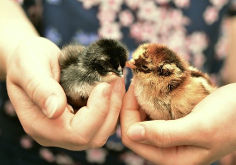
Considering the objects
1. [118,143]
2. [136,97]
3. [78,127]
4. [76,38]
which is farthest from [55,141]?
[76,38]

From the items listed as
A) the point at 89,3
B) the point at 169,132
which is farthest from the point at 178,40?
the point at 169,132

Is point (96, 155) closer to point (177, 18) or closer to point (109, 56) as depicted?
point (109, 56)

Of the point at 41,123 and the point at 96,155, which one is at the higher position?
the point at 41,123

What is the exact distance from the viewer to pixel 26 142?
123 centimetres

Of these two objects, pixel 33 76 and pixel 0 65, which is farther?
pixel 0 65

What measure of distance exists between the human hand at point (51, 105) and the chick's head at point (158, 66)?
0.08 metres

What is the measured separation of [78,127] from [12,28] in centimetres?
54

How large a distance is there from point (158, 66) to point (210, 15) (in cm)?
57

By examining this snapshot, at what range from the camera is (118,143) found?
1.17 m

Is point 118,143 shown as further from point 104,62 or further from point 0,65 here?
point 0,65

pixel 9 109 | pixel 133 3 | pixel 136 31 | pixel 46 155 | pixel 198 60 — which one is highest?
pixel 133 3

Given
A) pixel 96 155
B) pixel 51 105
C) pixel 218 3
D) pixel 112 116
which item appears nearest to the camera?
pixel 51 105

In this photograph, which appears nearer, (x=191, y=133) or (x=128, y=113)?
(x=191, y=133)

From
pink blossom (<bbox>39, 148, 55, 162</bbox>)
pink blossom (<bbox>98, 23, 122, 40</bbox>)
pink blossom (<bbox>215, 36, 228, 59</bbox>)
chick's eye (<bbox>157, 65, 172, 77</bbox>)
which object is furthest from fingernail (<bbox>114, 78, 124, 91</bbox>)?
pink blossom (<bbox>215, 36, 228, 59</bbox>)
